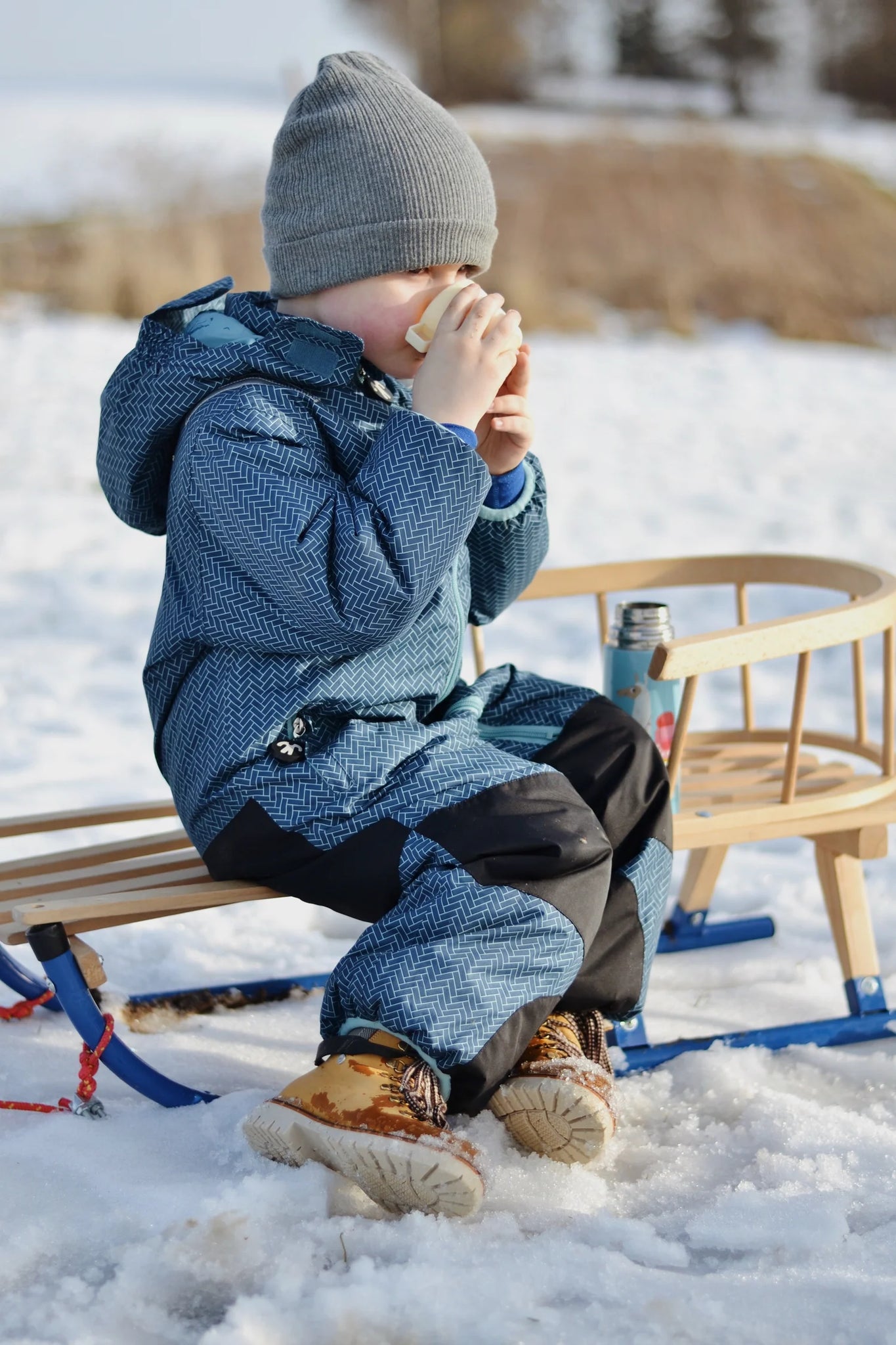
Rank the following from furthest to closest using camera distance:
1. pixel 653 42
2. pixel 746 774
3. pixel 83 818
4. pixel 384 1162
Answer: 1. pixel 653 42
2. pixel 746 774
3. pixel 83 818
4. pixel 384 1162

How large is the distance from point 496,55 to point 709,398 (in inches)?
780

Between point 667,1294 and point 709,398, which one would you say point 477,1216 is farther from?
point 709,398

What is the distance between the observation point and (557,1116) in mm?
1688

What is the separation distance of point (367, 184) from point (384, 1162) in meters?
1.25

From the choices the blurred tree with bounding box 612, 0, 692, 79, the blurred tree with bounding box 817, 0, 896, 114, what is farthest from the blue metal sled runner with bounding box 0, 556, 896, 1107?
the blurred tree with bounding box 612, 0, 692, 79

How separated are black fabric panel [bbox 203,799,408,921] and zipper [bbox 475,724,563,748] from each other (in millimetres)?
331

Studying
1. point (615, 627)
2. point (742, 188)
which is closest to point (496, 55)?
point (742, 188)

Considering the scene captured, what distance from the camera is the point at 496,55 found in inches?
990

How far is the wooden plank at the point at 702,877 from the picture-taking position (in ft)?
8.48

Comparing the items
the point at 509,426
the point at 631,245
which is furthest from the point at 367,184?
the point at 631,245

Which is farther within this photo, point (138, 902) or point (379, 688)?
point (379, 688)

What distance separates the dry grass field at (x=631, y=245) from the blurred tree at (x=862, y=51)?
9.72 meters

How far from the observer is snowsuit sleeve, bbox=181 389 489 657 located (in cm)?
165

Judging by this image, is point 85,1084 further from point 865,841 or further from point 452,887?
point 865,841
